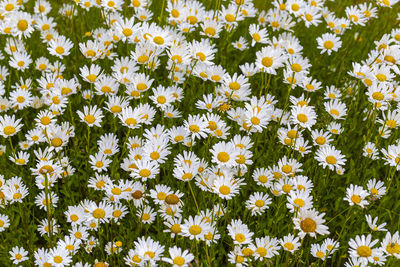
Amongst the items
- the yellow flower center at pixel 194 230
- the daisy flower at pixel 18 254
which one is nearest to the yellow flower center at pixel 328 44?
the yellow flower center at pixel 194 230

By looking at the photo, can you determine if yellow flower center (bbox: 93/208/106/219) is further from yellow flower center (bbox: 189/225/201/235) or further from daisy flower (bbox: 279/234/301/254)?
daisy flower (bbox: 279/234/301/254)

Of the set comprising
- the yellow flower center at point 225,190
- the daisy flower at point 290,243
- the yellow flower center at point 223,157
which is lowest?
the daisy flower at point 290,243

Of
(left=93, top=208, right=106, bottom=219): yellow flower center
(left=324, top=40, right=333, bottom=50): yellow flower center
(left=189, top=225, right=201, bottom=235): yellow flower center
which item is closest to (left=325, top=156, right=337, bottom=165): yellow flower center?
(left=189, top=225, right=201, bottom=235): yellow flower center

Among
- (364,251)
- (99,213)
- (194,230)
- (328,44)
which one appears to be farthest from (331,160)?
(99,213)

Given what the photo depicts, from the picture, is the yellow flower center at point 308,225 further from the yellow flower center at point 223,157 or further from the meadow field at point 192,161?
the yellow flower center at point 223,157

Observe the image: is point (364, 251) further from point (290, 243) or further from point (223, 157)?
point (223, 157)

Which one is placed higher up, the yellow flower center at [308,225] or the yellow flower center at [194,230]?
the yellow flower center at [194,230]

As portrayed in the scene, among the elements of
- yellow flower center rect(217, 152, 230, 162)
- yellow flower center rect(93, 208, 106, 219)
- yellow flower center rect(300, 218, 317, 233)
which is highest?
yellow flower center rect(217, 152, 230, 162)

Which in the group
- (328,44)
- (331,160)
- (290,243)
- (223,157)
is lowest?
(290,243)
